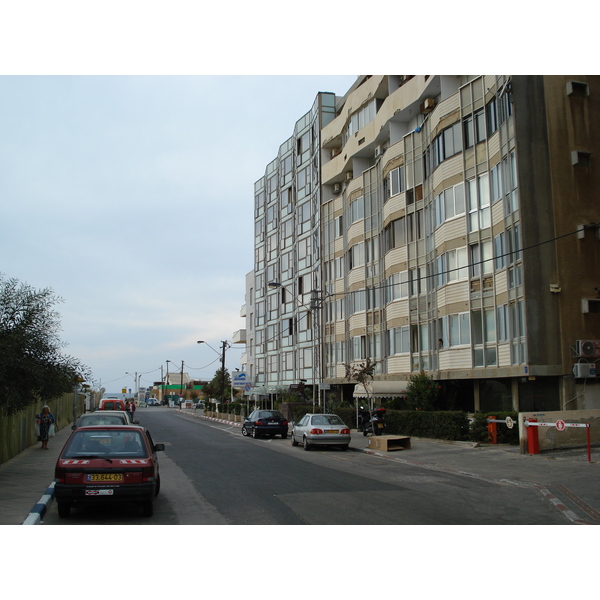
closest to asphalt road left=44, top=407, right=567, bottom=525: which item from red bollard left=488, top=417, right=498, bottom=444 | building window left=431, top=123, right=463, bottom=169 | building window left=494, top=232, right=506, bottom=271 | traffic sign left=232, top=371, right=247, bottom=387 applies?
red bollard left=488, top=417, right=498, bottom=444

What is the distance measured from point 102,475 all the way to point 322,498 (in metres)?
4.30

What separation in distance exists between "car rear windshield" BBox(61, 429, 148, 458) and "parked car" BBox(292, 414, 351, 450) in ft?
46.5

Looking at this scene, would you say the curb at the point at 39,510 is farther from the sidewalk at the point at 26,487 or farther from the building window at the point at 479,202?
the building window at the point at 479,202

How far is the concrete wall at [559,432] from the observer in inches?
800

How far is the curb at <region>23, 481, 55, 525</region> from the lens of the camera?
10.2 m

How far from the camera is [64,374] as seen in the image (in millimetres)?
18281

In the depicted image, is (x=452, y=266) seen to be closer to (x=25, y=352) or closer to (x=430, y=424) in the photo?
(x=430, y=424)

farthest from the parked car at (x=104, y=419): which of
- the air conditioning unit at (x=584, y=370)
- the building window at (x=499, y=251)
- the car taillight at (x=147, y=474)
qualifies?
the air conditioning unit at (x=584, y=370)

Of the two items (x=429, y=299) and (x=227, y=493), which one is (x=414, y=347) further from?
(x=227, y=493)

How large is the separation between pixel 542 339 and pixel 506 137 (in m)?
7.77

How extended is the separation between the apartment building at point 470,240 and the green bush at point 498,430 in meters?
1.70

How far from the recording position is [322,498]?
1248cm

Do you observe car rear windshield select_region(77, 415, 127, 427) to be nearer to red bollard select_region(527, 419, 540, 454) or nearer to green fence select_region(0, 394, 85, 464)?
green fence select_region(0, 394, 85, 464)

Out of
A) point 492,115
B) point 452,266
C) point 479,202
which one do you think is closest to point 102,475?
point 479,202
